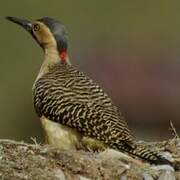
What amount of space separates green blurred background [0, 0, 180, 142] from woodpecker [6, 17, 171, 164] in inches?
135

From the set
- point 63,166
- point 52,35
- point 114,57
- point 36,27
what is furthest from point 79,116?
point 114,57

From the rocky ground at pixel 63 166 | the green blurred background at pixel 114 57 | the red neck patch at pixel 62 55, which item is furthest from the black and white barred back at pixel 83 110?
the green blurred background at pixel 114 57

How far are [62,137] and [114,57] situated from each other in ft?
38.7

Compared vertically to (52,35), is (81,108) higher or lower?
lower

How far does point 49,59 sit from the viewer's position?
539 inches

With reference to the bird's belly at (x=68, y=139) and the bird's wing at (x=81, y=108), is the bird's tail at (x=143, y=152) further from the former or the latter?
the bird's belly at (x=68, y=139)

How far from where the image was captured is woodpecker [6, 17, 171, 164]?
12.1 m

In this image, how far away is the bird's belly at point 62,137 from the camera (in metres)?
12.4

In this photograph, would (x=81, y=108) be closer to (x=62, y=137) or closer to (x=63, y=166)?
(x=62, y=137)

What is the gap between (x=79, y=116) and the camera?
1231 cm

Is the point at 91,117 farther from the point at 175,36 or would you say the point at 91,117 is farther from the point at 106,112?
the point at 175,36

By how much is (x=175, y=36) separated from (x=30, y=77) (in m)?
6.01

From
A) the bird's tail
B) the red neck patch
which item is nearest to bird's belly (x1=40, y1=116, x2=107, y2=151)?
the bird's tail

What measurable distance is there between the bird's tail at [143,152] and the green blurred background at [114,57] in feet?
13.5
